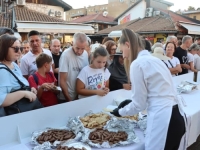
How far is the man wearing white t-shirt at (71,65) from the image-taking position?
234cm

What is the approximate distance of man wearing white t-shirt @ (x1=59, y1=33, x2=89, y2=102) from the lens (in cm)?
234

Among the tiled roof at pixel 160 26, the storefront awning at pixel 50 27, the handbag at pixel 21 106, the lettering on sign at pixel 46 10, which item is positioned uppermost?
the lettering on sign at pixel 46 10

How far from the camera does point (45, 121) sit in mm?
1794

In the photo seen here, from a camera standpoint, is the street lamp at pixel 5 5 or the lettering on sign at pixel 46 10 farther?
the lettering on sign at pixel 46 10

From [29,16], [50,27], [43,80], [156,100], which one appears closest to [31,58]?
[43,80]

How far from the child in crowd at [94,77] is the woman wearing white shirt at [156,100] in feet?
2.83

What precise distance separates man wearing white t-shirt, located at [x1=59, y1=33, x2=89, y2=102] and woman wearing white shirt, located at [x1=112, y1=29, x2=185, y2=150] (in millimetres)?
1020

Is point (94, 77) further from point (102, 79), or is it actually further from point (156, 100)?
point (156, 100)

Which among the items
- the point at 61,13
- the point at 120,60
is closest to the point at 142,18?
the point at 61,13

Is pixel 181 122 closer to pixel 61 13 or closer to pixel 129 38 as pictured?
pixel 129 38

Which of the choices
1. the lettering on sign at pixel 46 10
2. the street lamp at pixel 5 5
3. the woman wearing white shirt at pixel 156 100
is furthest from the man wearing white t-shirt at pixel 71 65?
the lettering on sign at pixel 46 10

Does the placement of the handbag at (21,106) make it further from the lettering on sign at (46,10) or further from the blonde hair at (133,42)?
the lettering on sign at (46,10)

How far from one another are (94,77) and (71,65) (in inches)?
12.0

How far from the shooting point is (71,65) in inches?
94.7
